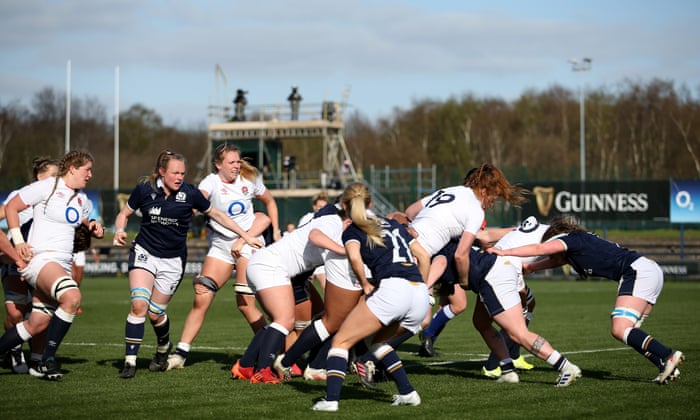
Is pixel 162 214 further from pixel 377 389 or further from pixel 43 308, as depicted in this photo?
pixel 377 389

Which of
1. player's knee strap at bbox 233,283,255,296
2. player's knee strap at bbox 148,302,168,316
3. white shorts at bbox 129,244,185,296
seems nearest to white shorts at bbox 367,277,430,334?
player's knee strap at bbox 233,283,255,296

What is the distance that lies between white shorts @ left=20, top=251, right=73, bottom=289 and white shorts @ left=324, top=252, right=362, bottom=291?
112 inches

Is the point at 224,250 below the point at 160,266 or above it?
above

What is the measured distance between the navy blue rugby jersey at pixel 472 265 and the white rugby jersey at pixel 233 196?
2.74m

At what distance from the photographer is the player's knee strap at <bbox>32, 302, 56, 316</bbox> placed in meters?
9.89

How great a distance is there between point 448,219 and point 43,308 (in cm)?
423

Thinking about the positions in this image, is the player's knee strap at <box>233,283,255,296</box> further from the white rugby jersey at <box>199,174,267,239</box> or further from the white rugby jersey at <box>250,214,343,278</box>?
the white rugby jersey at <box>250,214,343,278</box>

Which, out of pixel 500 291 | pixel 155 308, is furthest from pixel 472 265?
pixel 155 308

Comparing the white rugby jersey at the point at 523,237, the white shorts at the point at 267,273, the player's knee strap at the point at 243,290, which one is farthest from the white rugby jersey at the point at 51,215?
the white rugby jersey at the point at 523,237

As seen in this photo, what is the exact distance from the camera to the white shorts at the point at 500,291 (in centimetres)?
934

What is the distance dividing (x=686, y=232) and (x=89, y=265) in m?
22.1

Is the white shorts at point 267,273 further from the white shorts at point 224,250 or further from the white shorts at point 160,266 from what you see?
the white shorts at point 224,250

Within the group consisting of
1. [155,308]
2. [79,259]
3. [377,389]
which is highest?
[155,308]

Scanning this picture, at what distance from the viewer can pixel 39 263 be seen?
9.70 m
